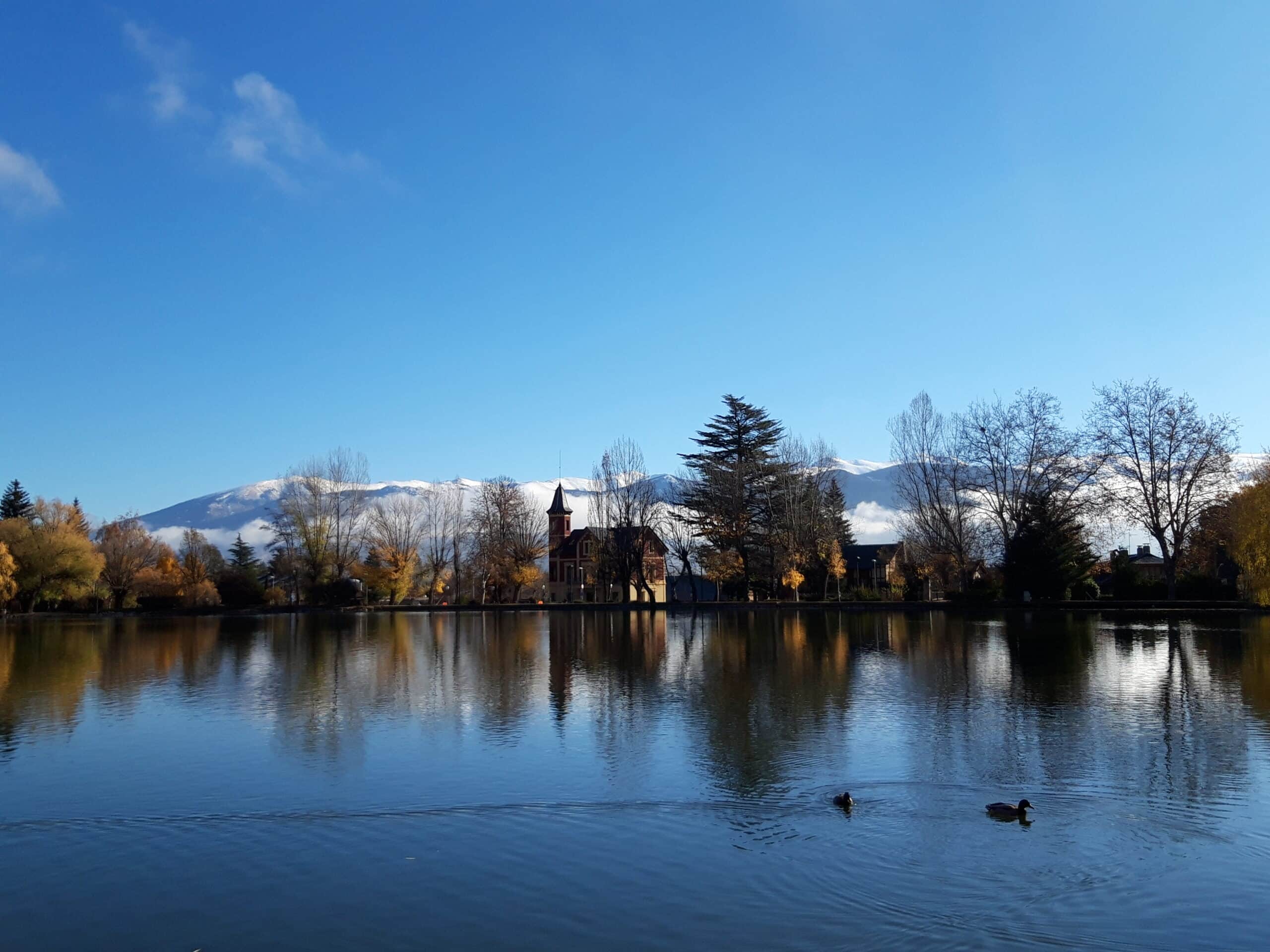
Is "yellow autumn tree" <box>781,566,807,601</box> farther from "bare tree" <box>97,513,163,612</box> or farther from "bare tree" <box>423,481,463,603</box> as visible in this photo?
"bare tree" <box>97,513,163,612</box>

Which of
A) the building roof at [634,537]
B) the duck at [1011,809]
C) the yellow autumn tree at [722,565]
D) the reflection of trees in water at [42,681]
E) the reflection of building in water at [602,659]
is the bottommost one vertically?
the reflection of building in water at [602,659]

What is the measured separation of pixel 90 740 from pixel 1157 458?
54370 millimetres

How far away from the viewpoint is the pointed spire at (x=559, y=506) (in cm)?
9481

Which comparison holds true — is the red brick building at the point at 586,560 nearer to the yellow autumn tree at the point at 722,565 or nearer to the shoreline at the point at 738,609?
the shoreline at the point at 738,609

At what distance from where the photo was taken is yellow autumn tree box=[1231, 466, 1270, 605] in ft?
121

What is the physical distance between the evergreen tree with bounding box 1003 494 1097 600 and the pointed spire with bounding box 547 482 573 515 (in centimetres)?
5047

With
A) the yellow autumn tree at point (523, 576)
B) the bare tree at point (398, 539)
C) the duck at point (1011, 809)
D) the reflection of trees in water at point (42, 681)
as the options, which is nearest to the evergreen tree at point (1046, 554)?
the yellow autumn tree at point (523, 576)

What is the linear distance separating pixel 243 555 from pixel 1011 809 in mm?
90710

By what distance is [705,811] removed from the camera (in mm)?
10938

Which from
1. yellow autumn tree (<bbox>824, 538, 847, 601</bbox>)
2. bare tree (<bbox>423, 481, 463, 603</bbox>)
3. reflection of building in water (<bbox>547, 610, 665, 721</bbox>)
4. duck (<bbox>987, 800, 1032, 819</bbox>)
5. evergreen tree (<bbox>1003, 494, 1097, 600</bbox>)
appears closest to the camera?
duck (<bbox>987, 800, 1032, 819</bbox>)

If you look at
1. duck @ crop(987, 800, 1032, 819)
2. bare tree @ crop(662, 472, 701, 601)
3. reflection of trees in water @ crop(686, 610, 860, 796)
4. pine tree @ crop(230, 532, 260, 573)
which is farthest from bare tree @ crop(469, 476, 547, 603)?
duck @ crop(987, 800, 1032, 819)

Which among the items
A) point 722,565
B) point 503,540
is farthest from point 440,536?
point 722,565

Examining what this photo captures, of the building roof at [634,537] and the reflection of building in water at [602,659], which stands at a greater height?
the building roof at [634,537]

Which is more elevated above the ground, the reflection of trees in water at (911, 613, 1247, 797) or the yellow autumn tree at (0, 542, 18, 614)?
the yellow autumn tree at (0, 542, 18, 614)
